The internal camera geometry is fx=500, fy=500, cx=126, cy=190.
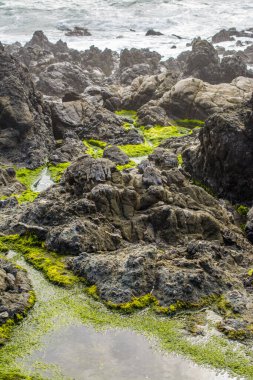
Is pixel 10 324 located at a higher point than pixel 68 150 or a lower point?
higher

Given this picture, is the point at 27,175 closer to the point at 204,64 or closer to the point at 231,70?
the point at 231,70

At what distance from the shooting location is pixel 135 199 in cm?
3812

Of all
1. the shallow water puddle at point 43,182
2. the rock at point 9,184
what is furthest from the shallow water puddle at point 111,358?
the shallow water puddle at point 43,182

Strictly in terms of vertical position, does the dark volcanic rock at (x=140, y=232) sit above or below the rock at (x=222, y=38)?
above

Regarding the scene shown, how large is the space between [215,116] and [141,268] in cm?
2459

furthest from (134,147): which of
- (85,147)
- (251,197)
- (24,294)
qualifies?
(24,294)

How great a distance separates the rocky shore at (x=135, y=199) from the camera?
96.6ft

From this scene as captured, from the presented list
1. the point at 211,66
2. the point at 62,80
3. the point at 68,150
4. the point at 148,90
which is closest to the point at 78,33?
the point at 62,80

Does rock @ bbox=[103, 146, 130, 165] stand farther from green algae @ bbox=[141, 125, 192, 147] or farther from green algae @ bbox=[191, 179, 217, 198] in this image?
green algae @ bbox=[191, 179, 217, 198]

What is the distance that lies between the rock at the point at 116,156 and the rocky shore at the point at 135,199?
0.20m

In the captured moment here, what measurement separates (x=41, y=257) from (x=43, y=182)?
2112 cm

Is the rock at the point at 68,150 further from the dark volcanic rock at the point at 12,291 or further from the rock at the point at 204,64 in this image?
the rock at the point at 204,64

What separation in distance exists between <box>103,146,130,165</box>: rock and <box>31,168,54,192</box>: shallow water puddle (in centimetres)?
764

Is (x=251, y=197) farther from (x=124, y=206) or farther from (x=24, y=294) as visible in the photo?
(x=24, y=294)
